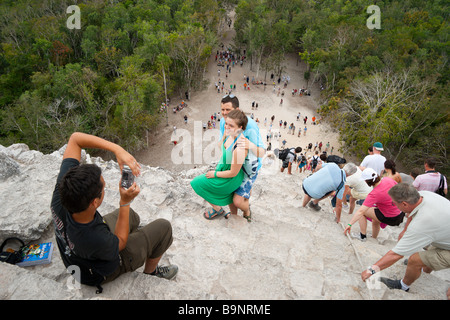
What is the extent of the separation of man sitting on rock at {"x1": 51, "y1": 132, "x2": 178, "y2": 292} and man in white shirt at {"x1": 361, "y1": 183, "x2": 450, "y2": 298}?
2.97 meters

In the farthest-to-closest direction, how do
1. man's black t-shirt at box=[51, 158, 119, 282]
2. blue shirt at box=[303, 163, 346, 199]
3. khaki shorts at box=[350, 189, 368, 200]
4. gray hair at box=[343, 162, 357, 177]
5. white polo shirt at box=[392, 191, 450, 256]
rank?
1. khaki shorts at box=[350, 189, 368, 200]
2. gray hair at box=[343, 162, 357, 177]
3. blue shirt at box=[303, 163, 346, 199]
4. white polo shirt at box=[392, 191, 450, 256]
5. man's black t-shirt at box=[51, 158, 119, 282]

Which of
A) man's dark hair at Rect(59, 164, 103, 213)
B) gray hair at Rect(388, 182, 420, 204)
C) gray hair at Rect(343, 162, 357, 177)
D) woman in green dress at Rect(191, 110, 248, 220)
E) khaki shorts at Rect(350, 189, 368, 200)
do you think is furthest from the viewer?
khaki shorts at Rect(350, 189, 368, 200)

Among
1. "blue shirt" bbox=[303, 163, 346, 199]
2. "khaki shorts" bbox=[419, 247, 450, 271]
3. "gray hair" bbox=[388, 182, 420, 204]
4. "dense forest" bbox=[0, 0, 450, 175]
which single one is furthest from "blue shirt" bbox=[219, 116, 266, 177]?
"dense forest" bbox=[0, 0, 450, 175]

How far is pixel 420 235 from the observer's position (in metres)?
3.49

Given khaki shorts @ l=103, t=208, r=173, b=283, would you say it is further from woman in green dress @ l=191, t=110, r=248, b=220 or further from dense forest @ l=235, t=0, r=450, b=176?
dense forest @ l=235, t=0, r=450, b=176

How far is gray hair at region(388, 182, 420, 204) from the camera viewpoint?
3586mm

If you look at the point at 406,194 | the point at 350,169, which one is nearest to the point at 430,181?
the point at 350,169

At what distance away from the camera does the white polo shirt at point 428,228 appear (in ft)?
11.3

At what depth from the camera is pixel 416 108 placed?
70.1ft

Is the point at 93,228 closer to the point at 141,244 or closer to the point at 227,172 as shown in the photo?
the point at 141,244

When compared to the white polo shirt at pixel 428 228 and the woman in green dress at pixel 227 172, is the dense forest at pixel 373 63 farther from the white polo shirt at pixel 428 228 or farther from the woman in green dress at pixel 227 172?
the woman in green dress at pixel 227 172

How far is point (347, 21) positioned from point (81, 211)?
39989 millimetres

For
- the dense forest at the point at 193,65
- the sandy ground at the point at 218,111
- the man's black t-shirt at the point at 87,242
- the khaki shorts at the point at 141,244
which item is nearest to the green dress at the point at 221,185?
the khaki shorts at the point at 141,244
